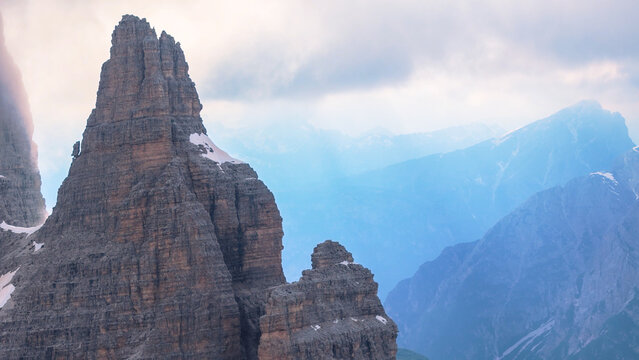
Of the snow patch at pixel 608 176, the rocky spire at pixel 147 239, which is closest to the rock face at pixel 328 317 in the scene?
the rocky spire at pixel 147 239

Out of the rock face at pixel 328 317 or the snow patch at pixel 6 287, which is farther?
the snow patch at pixel 6 287

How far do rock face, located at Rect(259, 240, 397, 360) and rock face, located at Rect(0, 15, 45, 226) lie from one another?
106 ft

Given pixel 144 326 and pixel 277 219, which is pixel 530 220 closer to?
pixel 277 219

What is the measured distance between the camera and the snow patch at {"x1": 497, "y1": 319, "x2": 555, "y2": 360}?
17312cm

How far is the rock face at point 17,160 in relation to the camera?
370ft

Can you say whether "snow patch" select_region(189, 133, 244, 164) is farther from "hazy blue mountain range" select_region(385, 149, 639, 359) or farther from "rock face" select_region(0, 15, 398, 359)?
"hazy blue mountain range" select_region(385, 149, 639, 359)

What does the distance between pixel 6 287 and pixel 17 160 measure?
114 ft

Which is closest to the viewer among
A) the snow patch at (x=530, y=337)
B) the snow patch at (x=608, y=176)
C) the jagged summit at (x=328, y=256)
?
the jagged summit at (x=328, y=256)

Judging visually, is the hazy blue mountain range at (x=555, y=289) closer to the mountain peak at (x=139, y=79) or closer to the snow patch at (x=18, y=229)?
the mountain peak at (x=139, y=79)

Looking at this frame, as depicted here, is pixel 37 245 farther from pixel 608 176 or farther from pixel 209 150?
pixel 608 176

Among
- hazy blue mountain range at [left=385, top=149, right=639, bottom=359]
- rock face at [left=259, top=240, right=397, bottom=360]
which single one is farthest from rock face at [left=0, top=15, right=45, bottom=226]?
hazy blue mountain range at [left=385, top=149, right=639, bottom=359]

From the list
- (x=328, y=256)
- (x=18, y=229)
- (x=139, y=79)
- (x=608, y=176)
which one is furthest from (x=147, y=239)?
(x=608, y=176)

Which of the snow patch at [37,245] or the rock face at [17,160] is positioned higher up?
the rock face at [17,160]

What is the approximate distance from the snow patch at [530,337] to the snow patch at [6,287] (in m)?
93.5
